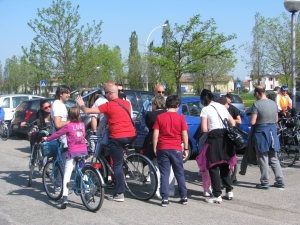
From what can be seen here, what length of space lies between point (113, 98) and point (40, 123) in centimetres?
220

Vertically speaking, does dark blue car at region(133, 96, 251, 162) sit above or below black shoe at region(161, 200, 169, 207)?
above

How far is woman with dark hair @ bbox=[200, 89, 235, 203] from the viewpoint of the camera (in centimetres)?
678

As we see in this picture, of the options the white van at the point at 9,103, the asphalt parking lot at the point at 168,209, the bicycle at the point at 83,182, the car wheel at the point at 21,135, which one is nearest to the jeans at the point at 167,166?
the asphalt parking lot at the point at 168,209

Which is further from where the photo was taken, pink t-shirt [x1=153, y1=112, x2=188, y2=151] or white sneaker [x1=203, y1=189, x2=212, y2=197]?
white sneaker [x1=203, y1=189, x2=212, y2=197]

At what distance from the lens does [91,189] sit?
6465 mm

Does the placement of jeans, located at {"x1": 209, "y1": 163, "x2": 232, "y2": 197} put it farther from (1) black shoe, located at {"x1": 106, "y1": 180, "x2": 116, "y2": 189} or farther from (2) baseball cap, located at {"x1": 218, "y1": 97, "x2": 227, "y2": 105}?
(1) black shoe, located at {"x1": 106, "y1": 180, "x2": 116, "y2": 189}

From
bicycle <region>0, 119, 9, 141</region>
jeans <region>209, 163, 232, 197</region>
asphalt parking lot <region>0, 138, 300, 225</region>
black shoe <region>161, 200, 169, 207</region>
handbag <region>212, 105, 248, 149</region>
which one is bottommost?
asphalt parking lot <region>0, 138, 300, 225</region>

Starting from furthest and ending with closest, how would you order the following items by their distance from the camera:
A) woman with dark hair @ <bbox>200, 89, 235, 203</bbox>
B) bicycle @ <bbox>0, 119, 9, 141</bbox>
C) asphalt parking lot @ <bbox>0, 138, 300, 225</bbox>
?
1. bicycle @ <bbox>0, 119, 9, 141</bbox>
2. woman with dark hair @ <bbox>200, 89, 235, 203</bbox>
3. asphalt parking lot @ <bbox>0, 138, 300, 225</bbox>

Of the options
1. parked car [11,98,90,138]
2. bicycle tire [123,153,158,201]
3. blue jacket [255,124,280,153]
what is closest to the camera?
bicycle tire [123,153,158,201]

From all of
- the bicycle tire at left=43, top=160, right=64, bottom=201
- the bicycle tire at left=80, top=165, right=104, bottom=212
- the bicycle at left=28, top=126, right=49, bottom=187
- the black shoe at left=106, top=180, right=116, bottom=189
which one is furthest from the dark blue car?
the bicycle tire at left=80, top=165, right=104, bottom=212

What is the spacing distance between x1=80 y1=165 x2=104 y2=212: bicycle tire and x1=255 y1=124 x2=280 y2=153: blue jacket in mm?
3102

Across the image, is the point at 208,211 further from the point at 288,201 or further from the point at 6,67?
the point at 6,67

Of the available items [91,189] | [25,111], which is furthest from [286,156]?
[25,111]

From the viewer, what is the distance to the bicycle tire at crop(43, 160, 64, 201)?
713 centimetres
